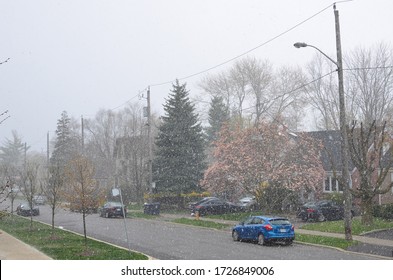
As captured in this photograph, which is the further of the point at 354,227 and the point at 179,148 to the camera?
the point at 179,148

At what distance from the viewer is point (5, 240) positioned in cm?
1673

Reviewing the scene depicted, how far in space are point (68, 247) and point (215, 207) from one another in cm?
1656

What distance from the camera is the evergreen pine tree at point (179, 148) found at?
1345 inches

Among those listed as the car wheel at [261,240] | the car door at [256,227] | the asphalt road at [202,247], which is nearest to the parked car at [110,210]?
the asphalt road at [202,247]

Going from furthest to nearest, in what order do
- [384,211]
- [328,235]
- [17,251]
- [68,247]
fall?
1. [384,211]
2. [328,235]
3. [68,247]
4. [17,251]

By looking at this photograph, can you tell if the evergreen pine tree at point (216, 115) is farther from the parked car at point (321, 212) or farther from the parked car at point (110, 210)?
the parked car at point (110, 210)

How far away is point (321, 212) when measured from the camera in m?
24.5

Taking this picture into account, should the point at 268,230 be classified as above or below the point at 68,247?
above

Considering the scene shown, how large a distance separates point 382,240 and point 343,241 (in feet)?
5.76

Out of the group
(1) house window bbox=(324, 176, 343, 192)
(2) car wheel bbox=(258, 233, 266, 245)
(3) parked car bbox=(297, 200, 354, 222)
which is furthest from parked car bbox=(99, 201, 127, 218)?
(1) house window bbox=(324, 176, 343, 192)

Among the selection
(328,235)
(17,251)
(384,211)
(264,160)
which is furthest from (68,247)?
(384,211)

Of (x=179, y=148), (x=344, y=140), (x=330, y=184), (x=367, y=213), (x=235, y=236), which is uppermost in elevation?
(x=179, y=148)

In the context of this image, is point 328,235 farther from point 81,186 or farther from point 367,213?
point 81,186

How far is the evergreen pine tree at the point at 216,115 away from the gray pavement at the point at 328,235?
40.0 feet
